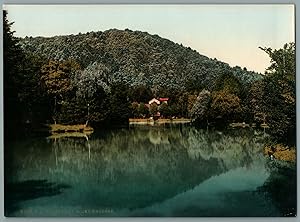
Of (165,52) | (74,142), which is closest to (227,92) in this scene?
(165,52)

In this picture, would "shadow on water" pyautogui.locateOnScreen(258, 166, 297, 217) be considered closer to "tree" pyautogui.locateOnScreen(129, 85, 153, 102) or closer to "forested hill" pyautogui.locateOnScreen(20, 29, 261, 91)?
"forested hill" pyautogui.locateOnScreen(20, 29, 261, 91)

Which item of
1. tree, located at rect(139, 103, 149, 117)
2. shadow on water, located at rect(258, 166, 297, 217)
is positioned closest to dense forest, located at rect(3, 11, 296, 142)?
tree, located at rect(139, 103, 149, 117)

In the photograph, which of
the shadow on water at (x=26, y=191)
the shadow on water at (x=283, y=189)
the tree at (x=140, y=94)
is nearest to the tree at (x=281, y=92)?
the shadow on water at (x=283, y=189)

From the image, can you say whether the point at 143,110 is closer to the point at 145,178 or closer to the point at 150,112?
the point at 150,112

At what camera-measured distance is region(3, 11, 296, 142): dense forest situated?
196cm

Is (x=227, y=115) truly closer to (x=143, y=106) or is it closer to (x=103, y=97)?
(x=143, y=106)

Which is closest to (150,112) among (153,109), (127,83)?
(153,109)

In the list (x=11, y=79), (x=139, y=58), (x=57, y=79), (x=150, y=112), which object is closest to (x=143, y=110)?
→ (x=150, y=112)

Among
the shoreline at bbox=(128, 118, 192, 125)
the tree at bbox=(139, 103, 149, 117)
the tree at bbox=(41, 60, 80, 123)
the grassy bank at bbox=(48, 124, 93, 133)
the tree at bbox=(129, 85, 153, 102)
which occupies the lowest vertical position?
the grassy bank at bbox=(48, 124, 93, 133)

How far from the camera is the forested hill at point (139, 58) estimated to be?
1980mm

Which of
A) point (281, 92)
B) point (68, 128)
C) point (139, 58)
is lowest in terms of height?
point (68, 128)

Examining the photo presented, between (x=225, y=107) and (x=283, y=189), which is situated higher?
(x=225, y=107)

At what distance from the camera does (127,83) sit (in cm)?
202

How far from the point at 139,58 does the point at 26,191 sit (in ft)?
1.95
